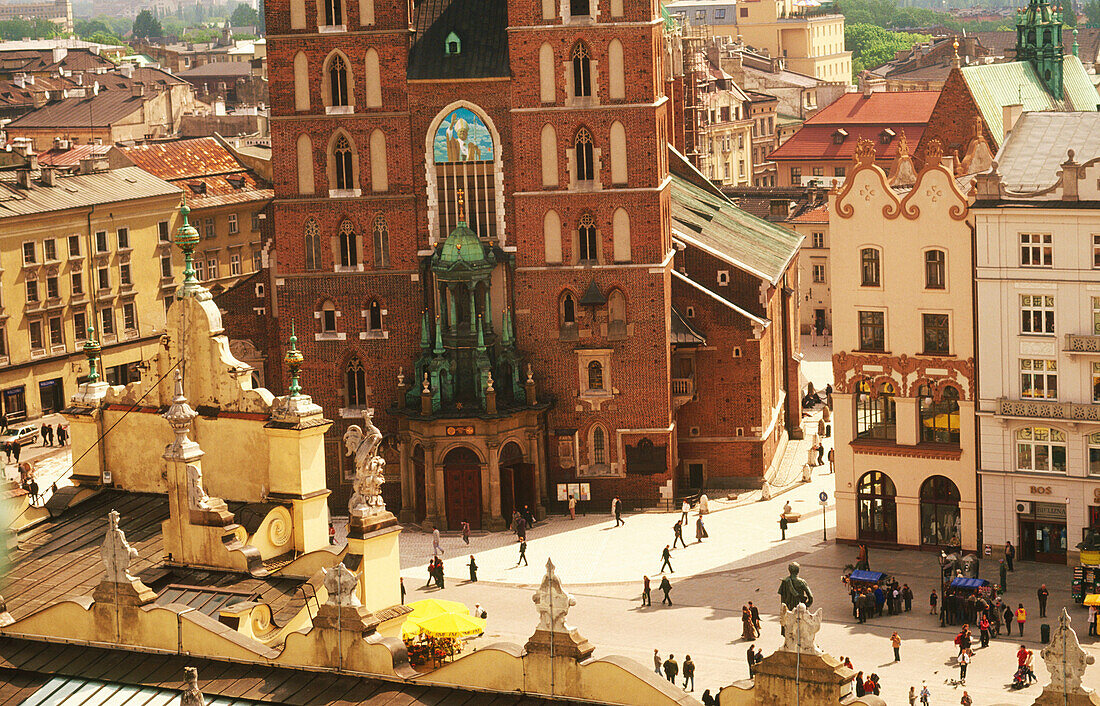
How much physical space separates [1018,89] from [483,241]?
184 ft

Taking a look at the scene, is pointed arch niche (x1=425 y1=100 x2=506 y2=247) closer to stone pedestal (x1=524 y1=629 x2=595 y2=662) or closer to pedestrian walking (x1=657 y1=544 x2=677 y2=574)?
pedestrian walking (x1=657 y1=544 x2=677 y2=574)

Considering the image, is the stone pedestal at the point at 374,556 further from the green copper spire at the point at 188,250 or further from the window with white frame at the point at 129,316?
the window with white frame at the point at 129,316

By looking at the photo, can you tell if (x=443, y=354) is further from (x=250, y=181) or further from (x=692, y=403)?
(x=250, y=181)

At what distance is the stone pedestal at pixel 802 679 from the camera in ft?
99.5

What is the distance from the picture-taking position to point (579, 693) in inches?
1296

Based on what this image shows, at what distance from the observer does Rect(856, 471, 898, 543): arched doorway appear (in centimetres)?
8575

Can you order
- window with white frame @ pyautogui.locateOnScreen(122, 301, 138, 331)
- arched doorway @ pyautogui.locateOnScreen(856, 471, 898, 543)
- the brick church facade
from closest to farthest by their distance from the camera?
arched doorway @ pyautogui.locateOnScreen(856, 471, 898, 543) → the brick church facade → window with white frame @ pyautogui.locateOnScreen(122, 301, 138, 331)

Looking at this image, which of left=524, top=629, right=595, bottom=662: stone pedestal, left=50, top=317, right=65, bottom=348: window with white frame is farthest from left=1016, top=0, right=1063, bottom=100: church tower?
left=524, top=629, right=595, bottom=662: stone pedestal

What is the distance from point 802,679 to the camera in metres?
30.6

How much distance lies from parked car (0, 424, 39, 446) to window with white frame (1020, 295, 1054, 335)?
55.6 meters

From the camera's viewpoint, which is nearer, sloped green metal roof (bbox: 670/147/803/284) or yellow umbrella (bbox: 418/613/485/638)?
yellow umbrella (bbox: 418/613/485/638)

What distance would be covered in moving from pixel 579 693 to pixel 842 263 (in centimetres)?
5581

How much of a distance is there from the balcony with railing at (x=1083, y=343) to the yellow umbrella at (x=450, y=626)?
3006cm

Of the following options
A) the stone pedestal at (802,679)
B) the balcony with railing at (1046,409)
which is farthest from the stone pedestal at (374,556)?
the balcony with railing at (1046,409)
